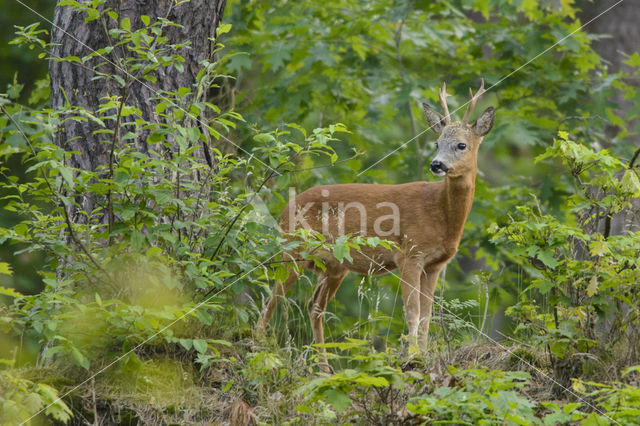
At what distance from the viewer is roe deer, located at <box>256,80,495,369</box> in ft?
19.5

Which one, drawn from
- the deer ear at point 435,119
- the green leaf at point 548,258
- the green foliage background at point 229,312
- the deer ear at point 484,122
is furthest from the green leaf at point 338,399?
the deer ear at point 435,119

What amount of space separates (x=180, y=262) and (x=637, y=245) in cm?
241

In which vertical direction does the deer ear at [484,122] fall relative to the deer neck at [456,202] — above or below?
above

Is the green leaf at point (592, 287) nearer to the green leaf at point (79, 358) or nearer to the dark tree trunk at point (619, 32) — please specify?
the green leaf at point (79, 358)

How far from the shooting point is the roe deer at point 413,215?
234 inches

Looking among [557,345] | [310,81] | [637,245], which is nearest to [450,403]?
[557,345]

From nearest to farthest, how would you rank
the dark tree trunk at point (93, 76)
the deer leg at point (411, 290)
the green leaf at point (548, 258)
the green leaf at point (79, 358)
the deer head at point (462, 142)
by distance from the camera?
the green leaf at point (79, 358)
the green leaf at point (548, 258)
the dark tree trunk at point (93, 76)
the deer leg at point (411, 290)
the deer head at point (462, 142)

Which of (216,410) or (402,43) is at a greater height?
(402,43)

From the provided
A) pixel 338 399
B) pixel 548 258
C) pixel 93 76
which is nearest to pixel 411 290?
pixel 548 258

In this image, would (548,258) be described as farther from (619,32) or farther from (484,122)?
(619,32)

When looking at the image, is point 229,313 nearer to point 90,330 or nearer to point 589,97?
point 90,330

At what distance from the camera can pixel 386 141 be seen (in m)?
9.92

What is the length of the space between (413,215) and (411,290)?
2.13 feet

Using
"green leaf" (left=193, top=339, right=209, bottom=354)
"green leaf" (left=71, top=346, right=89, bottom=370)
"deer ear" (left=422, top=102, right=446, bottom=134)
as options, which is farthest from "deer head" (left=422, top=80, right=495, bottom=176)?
"green leaf" (left=71, top=346, right=89, bottom=370)
